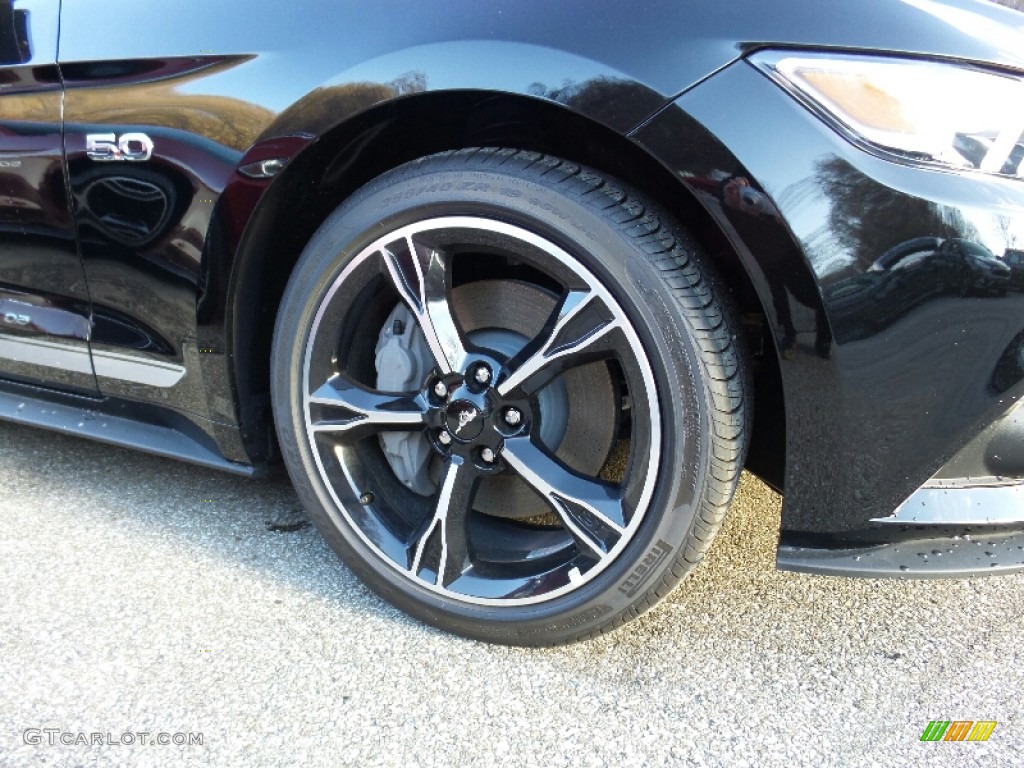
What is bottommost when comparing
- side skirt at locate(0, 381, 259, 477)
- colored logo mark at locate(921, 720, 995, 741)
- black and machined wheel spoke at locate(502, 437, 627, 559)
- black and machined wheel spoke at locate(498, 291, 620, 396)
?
colored logo mark at locate(921, 720, 995, 741)

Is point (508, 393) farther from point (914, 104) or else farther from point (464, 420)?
point (914, 104)

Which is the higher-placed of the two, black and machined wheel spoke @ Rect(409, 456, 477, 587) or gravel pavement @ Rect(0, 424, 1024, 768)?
black and machined wheel spoke @ Rect(409, 456, 477, 587)

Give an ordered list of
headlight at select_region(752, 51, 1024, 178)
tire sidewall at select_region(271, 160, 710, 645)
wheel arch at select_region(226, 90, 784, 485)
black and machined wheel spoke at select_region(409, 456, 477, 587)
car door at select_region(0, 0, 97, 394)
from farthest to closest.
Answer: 1. car door at select_region(0, 0, 97, 394)
2. black and machined wheel spoke at select_region(409, 456, 477, 587)
3. wheel arch at select_region(226, 90, 784, 485)
4. tire sidewall at select_region(271, 160, 710, 645)
5. headlight at select_region(752, 51, 1024, 178)

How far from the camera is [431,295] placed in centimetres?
164

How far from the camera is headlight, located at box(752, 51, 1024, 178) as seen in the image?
1279mm

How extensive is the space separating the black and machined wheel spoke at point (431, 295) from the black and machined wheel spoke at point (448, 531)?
220 mm

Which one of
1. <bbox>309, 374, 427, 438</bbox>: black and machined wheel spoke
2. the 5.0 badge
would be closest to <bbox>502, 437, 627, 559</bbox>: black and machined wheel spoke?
<bbox>309, 374, 427, 438</bbox>: black and machined wheel spoke

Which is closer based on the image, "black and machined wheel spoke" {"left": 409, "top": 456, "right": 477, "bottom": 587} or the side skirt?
"black and machined wheel spoke" {"left": 409, "top": 456, "right": 477, "bottom": 587}

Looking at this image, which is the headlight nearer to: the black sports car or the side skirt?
the black sports car

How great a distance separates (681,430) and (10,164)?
1.61 meters

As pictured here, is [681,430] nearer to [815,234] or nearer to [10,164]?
[815,234]

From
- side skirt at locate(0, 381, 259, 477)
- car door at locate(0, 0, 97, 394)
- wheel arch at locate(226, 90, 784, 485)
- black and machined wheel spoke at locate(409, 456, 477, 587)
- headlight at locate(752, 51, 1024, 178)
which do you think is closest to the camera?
headlight at locate(752, 51, 1024, 178)

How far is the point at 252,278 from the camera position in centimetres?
178

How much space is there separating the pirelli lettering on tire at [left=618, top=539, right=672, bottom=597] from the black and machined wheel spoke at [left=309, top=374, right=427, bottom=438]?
0.52 metres
